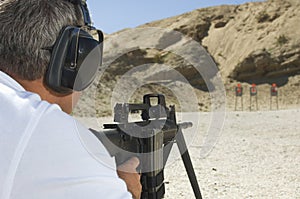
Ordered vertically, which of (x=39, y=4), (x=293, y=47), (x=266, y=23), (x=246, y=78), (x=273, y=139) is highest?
(x=266, y=23)

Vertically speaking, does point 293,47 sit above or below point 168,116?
above

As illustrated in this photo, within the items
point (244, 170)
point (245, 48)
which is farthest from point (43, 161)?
point (245, 48)

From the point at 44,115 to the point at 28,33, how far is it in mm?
337

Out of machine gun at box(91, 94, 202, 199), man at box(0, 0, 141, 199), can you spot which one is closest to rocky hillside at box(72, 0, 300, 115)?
machine gun at box(91, 94, 202, 199)

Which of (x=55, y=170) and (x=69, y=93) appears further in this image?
(x=69, y=93)

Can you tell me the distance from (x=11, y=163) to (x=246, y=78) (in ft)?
110

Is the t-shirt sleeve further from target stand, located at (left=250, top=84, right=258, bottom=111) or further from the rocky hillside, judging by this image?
target stand, located at (left=250, top=84, right=258, bottom=111)

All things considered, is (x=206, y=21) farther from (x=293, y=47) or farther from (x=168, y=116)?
(x=168, y=116)

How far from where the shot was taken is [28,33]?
47.9 inches

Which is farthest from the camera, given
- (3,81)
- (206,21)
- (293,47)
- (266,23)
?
(206,21)

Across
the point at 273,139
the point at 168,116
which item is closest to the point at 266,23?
the point at 273,139

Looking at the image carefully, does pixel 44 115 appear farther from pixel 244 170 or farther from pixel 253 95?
pixel 253 95

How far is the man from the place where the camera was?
0.96 metres

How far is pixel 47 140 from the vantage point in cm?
96
